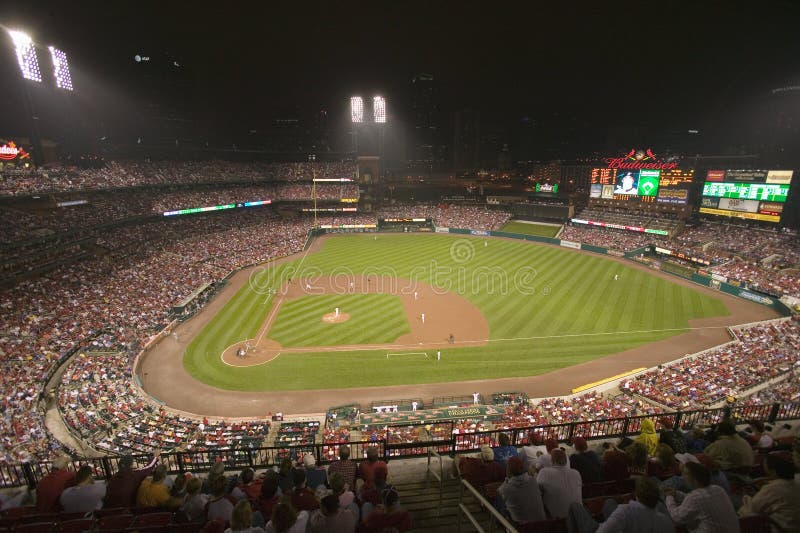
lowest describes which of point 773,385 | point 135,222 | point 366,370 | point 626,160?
point 366,370

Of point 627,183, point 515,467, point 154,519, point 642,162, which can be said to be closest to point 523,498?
point 515,467

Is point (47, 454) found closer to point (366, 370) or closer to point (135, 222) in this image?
point (366, 370)

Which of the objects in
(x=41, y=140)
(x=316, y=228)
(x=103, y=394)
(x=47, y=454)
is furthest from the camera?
(x=316, y=228)

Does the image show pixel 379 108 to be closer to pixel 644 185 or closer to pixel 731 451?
pixel 644 185

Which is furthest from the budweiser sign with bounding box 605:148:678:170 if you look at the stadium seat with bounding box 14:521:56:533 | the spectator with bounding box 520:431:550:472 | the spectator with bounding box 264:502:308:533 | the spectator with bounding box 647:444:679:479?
the stadium seat with bounding box 14:521:56:533

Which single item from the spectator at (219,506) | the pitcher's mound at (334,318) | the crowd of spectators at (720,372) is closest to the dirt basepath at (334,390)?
the crowd of spectators at (720,372)

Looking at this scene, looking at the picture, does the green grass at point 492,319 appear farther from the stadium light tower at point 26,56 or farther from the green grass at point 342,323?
the stadium light tower at point 26,56

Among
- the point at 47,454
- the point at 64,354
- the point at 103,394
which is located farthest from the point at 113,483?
the point at 64,354
